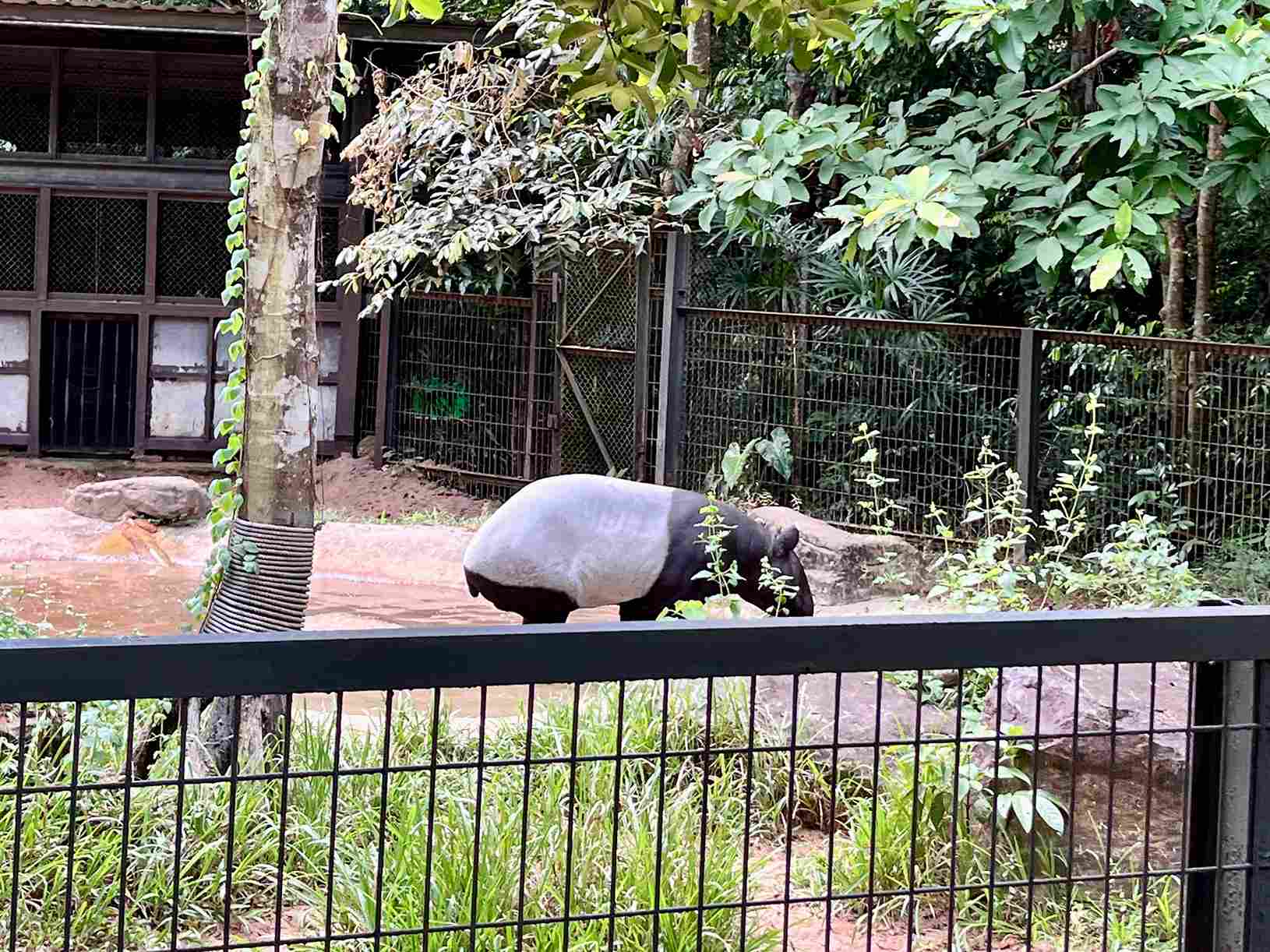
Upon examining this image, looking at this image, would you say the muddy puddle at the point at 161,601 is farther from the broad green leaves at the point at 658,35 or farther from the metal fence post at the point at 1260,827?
the metal fence post at the point at 1260,827

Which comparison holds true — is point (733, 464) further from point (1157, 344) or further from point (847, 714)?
point (847, 714)

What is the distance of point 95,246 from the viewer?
45.6 ft

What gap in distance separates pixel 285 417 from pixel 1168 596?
9.74ft

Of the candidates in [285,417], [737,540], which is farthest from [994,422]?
[285,417]

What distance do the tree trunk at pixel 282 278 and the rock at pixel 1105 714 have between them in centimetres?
195

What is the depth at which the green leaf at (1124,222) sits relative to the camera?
7605mm

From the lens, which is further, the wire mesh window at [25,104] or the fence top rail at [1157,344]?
the wire mesh window at [25,104]

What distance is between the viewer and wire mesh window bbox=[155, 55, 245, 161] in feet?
45.4

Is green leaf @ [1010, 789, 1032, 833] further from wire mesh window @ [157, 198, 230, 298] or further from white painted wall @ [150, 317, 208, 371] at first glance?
wire mesh window @ [157, 198, 230, 298]

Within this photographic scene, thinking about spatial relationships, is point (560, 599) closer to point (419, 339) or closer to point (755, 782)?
A: point (755, 782)

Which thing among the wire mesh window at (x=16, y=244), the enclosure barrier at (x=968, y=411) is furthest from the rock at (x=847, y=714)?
the wire mesh window at (x=16, y=244)

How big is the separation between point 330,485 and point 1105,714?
9815 mm

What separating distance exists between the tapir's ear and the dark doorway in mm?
7888

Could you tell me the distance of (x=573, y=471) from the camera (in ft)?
40.5
